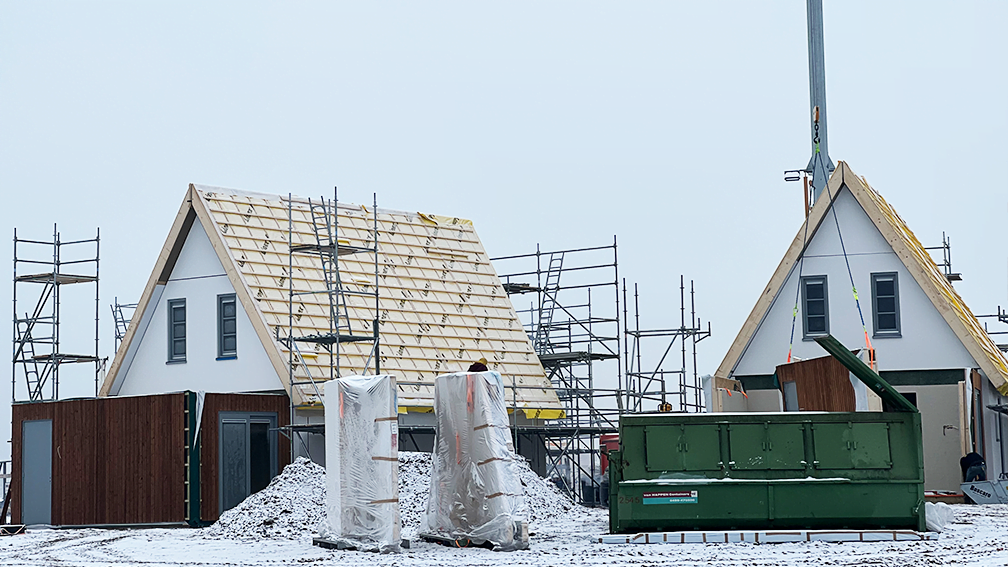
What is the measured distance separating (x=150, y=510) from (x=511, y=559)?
10915 mm

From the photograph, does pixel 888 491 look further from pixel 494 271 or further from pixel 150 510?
pixel 494 271

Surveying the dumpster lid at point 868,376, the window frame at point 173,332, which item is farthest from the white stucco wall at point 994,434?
the window frame at point 173,332

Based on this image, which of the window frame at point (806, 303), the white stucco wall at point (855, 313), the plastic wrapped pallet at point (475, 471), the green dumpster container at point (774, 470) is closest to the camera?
the plastic wrapped pallet at point (475, 471)

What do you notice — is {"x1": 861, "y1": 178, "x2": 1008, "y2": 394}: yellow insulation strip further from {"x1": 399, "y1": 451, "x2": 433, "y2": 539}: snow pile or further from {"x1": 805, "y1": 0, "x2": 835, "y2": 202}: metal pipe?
{"x1": 399, "y1": 451, "x2": 433, "y2": 539}: snow pile

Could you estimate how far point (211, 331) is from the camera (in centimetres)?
2872

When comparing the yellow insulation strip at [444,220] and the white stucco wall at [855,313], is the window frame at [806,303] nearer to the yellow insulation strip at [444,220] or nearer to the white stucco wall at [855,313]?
the white stucco wall at [855,313]

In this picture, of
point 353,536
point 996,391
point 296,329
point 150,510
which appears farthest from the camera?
point 996,391

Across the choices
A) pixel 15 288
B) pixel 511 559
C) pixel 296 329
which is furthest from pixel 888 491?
pixel 15 288

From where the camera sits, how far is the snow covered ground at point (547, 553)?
16625 millimetres

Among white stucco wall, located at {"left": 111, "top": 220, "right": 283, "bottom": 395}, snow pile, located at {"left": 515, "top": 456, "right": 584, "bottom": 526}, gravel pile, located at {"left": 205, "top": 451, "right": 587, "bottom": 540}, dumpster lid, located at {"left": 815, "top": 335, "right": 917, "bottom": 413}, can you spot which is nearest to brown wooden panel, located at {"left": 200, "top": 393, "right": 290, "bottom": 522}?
gravel pile, located at {"left": 205, "top": 451, "right": 587, "bottom": 540}

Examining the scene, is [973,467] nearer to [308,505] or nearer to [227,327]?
[308,505]

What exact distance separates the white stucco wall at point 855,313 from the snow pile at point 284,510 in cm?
1025

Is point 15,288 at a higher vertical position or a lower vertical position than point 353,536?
higher

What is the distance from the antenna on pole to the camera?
3309cm
